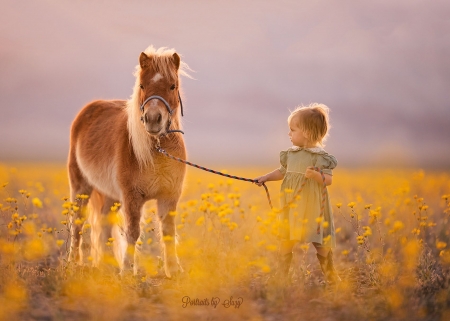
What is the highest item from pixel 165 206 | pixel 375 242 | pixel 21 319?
pixel 165 206

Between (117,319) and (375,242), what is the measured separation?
5177 millimetres

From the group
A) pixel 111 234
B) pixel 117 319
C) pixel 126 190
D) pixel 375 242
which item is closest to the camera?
pixel 117 319

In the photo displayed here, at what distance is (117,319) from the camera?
3.48m

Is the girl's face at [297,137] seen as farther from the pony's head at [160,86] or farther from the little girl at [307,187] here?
the pony's head at [160,86]

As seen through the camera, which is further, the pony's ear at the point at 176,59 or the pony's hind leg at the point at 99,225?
the pony's hind leg at the point at 99,225

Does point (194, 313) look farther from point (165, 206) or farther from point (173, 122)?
point (173, 122)

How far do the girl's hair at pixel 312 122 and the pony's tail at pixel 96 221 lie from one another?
359 centimetres

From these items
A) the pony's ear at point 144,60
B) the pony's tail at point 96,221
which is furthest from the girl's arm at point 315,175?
the pony's tail at point 96,221

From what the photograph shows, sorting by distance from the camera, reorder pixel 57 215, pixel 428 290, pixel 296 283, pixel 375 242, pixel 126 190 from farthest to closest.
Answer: pixel 57 215, pixel 375 242, pixel 126 190, pixel 296 283, pixel 428 290

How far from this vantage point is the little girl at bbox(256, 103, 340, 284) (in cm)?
429

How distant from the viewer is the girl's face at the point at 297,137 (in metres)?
4.41

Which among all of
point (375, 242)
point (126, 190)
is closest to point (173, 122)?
point (126, 190)

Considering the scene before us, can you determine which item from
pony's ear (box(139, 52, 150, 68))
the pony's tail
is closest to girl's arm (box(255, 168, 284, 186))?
pony's ear (box(139, 52, 150, 68))

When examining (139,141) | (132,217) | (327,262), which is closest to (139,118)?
(139,141)
